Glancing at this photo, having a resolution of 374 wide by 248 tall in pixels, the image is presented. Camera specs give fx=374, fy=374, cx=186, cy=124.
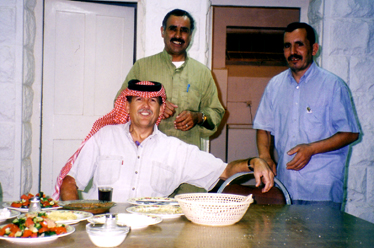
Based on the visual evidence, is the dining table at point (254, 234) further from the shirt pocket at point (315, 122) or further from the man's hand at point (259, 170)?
the shirt pocket at point (315, 122)

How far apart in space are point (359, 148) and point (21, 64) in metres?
3.05

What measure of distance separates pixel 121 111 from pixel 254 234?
1.39 metres

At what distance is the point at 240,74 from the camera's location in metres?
4.59

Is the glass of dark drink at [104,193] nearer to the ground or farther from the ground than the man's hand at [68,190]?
farther from the ground

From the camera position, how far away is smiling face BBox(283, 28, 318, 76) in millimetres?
2555

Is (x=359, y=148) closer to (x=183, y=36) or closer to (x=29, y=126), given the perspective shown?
(x=183, y=36)

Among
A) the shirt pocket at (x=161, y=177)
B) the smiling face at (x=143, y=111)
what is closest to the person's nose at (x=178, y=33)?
the smiling face at (x=143, y=111)

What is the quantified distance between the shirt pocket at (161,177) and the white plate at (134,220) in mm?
780

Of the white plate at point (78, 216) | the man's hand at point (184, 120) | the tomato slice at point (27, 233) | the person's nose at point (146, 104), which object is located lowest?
the white plate at point (78, 216)

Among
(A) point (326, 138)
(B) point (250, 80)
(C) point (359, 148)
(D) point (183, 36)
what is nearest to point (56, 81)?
(D) point (183, 36)

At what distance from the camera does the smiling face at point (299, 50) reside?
2.55m

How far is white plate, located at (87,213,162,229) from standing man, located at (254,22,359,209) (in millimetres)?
1182

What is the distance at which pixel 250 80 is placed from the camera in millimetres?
4613

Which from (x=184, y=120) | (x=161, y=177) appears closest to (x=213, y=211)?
(x=161, y=177)
